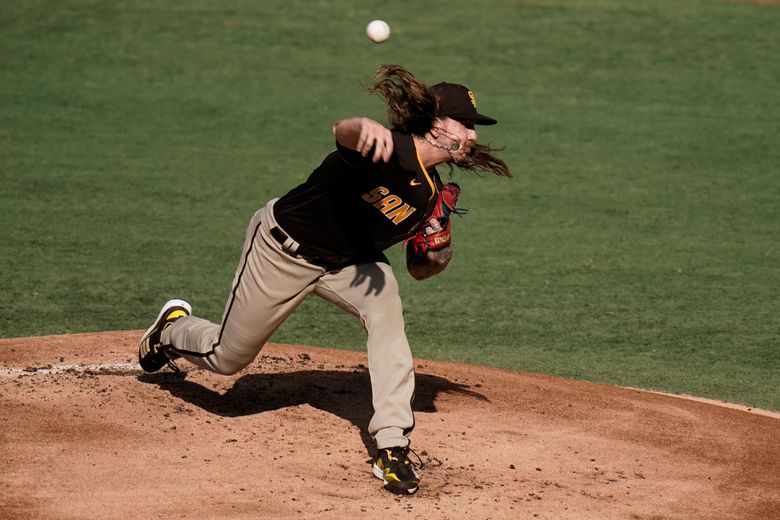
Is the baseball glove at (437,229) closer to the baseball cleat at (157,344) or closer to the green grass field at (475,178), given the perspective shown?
the baseball cleat at (157,344)

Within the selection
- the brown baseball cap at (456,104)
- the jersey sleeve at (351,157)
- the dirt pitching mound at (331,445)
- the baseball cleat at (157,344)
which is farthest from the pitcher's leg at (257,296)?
the brown baseball cap at (456,104)

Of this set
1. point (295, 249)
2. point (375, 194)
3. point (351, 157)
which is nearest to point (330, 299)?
point (295, 249)

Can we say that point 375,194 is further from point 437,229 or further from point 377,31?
point 377,31

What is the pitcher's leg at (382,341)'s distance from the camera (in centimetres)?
483

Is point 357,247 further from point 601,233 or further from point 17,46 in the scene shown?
point 17,46

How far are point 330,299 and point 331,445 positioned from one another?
68 cm

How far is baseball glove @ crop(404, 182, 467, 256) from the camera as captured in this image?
201 inches

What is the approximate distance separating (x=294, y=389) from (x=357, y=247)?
4.22 feet

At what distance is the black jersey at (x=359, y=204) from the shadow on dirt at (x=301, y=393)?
38.9 inches

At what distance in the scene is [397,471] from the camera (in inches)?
183

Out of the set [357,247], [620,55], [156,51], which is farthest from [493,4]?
[357,247]

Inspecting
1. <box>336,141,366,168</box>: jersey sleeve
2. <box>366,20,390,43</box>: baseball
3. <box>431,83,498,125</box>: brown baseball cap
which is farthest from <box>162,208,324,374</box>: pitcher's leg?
A: <box>366,20,390,43</box>: baseball

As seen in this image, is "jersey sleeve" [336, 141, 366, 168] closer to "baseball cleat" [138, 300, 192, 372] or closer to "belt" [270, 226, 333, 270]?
"belt" [270, 226, 333, 270]

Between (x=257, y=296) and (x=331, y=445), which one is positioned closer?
(x=257, y=296)
